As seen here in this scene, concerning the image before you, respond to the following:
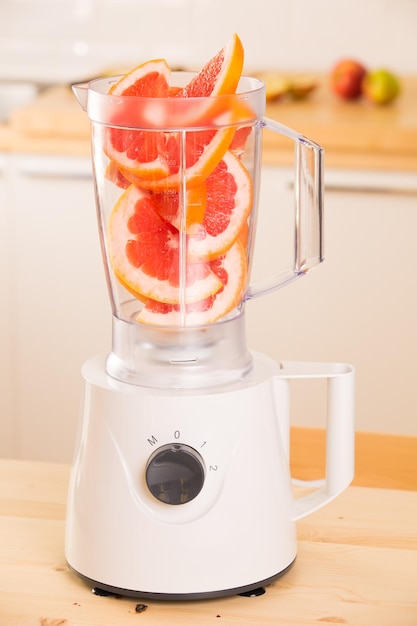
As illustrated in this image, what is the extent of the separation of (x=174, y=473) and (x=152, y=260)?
0.52 ft

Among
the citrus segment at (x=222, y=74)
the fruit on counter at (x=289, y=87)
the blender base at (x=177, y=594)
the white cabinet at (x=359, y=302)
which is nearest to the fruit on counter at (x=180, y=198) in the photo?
the citrus segment at (x=222, y=74)

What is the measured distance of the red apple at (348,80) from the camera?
7.52 ft

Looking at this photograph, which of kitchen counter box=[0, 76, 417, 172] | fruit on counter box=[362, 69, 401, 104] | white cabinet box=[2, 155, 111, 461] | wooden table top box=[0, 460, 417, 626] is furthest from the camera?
fruit on counter box=[362, 69, 401, 104]

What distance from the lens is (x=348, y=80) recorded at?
2.29m

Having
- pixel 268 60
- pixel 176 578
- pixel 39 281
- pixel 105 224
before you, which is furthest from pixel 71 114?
pixel 176 578

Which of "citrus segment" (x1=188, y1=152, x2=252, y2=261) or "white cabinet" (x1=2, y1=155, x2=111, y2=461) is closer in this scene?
"citrus segment" (x1=188, y1=152, x2=252, y2=261)

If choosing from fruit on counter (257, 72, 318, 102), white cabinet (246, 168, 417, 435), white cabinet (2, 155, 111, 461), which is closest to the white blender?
white cabinet (246, 168, 417, 435)

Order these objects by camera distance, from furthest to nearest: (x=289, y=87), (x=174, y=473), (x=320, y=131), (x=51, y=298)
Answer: (x=289, y=87) → (x=51, y=298) → (x=320, y=131) → (x=174, y=473)

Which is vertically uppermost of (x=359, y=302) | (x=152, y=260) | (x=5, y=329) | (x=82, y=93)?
(x=82, y=93)

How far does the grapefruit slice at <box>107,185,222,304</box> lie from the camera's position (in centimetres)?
73

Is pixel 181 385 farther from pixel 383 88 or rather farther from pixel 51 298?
pixel 383 88

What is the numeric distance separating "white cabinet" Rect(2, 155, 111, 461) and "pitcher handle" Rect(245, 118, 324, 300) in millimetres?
1297

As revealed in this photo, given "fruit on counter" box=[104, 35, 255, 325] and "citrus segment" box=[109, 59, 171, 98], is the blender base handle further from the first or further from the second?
"citrus segment" box=[109, 59, 171, 98]

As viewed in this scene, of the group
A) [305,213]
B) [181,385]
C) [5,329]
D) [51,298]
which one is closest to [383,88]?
[51,298]
